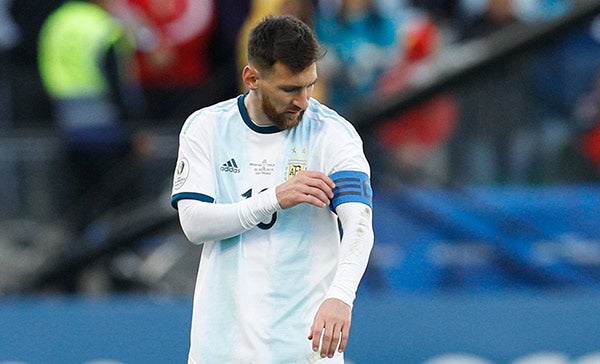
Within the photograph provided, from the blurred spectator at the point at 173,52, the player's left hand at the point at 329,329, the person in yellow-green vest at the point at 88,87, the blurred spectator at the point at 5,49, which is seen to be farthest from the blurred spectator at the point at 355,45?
the player's left hand at the point at 329,329

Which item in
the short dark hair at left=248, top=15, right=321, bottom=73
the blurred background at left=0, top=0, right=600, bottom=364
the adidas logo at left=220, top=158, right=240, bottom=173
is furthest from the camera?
the blurred background at left=0, top=0, right=600, bottom=364

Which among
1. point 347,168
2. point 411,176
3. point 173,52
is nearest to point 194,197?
point 347,168

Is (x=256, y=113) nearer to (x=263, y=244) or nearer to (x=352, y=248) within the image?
(x=263, y=244)

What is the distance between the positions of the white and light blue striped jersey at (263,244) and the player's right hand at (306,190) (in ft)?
0.59

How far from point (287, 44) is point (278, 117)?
30 cm

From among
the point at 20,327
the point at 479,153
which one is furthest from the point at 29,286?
the point at 479,153

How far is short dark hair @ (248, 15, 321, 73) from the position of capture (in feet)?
14.8

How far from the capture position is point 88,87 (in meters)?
8.62

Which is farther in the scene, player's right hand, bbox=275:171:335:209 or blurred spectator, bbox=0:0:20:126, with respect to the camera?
blurred spectator, bbox=0:0:20:126

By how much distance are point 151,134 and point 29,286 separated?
1.21 meters

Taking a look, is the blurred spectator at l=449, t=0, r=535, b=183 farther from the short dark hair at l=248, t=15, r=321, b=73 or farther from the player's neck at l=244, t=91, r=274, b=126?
the short dark hair at l=248, t=15, r=321, b=73

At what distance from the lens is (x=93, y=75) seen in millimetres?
8727

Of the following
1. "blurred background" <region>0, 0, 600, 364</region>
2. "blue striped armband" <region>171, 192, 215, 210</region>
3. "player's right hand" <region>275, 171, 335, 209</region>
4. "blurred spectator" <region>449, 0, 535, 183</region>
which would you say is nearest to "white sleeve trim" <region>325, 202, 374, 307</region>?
"player's right hand" <region>275, 171, 335, 209</region>

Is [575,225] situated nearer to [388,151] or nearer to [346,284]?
[388,151]
